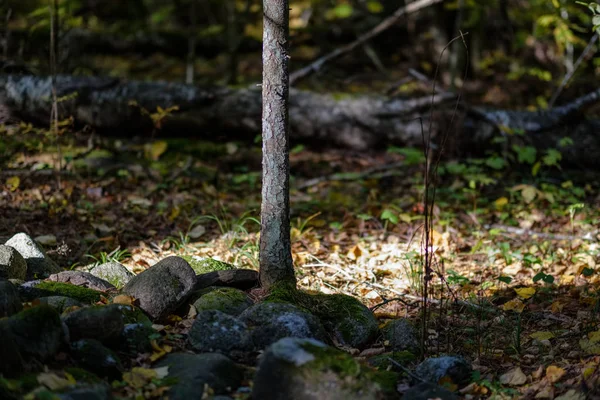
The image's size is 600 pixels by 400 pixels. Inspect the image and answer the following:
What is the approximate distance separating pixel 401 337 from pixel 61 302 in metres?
1.96

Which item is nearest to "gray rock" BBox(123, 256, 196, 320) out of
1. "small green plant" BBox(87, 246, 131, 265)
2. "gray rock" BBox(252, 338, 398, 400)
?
"gray rock" BBox(252, 338, 398, 400)

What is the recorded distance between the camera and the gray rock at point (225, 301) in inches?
140

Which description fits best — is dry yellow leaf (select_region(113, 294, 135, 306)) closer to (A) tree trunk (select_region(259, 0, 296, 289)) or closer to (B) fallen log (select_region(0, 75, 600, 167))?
(A) tree trunk (select_region(259, 0, 296, 289))

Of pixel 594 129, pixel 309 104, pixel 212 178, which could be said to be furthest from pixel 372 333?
pixel 594 129

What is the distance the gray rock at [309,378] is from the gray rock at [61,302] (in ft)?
4.10

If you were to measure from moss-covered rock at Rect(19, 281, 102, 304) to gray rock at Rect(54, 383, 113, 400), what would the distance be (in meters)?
1.09

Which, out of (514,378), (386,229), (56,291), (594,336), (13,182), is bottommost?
(514,378)

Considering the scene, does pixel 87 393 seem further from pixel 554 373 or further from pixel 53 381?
pixel 554 373

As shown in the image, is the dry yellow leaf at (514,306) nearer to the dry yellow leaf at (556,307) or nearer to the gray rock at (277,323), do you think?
the dry yellow leaf at (556,307)

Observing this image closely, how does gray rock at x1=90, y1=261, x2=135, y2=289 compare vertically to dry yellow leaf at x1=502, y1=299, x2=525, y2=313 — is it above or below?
above

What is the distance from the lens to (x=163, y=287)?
11.6 feet

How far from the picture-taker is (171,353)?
3.08m

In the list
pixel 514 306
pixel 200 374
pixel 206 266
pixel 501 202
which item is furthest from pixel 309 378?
pixel 501 202

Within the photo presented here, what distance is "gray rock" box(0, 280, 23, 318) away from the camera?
9.61 ft
